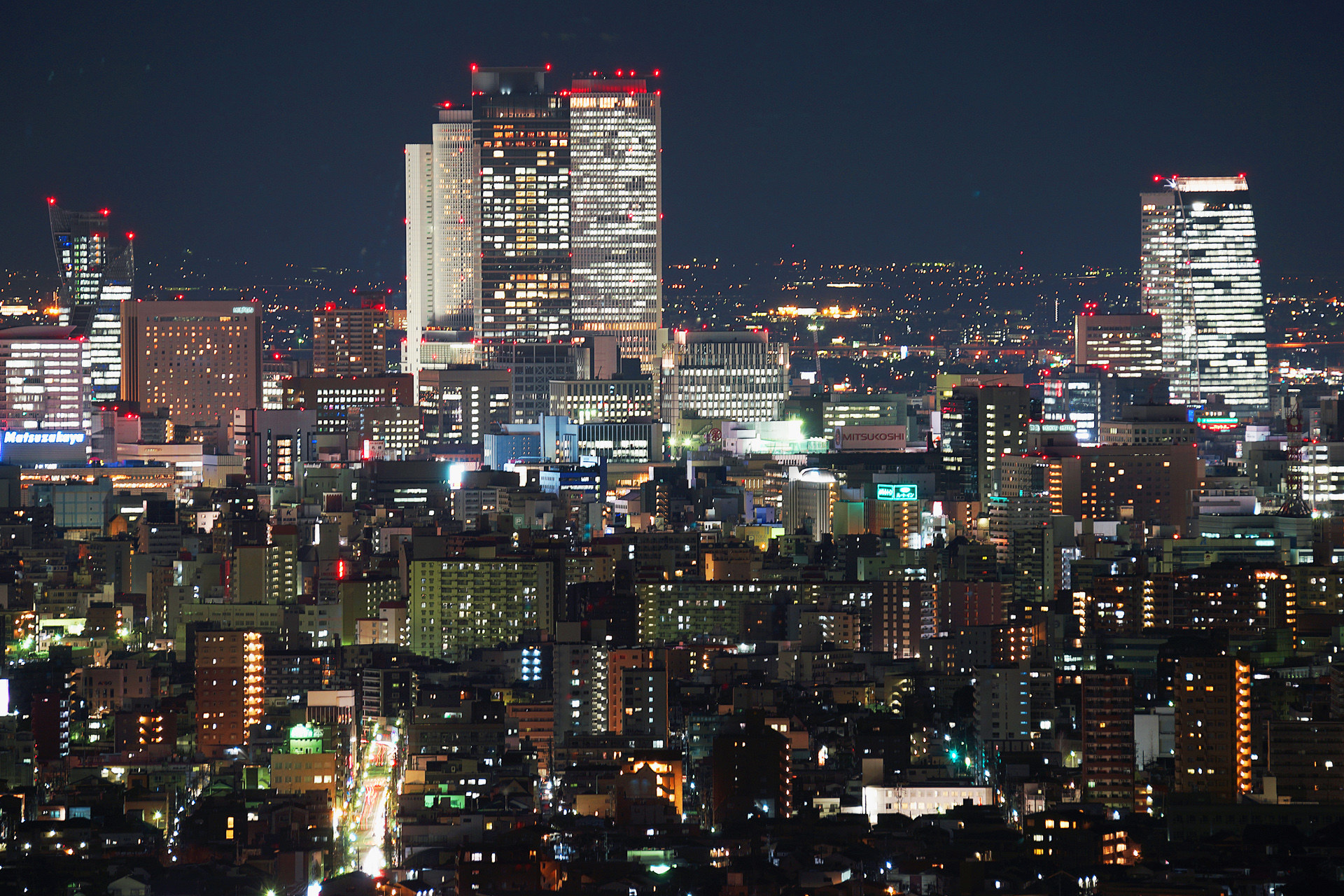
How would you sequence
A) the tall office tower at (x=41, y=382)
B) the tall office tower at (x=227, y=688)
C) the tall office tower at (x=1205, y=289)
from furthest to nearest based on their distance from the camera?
1. the tall office tower at (x=1205, y=289)
2. the tall office tower at (x=41, y=382)
3. the tall office tower at (x=227, y=688)

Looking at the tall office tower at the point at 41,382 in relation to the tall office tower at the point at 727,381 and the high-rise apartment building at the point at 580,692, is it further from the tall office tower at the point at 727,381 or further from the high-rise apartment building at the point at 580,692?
the high-rise apartment building at the point at 580,692

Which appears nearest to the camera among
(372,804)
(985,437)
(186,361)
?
(372,804)

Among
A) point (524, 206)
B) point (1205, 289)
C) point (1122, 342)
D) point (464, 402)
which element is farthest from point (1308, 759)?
point (524, 206)

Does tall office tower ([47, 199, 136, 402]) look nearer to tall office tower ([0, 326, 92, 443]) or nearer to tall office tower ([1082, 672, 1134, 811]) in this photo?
tall office tower ([0, 326, 92, 443])

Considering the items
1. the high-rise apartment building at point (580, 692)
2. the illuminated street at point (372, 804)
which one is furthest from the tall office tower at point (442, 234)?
the illuminated street at point (372, 804)

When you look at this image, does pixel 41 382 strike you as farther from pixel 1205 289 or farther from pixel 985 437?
pixel 1205 289

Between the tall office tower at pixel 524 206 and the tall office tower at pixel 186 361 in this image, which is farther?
the tall office tower at pixel 524 206

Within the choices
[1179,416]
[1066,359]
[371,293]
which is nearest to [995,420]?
[1179,416]
